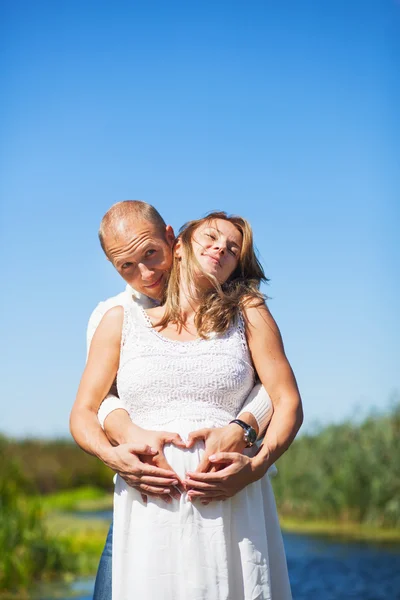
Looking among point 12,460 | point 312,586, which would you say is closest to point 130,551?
point 312,586

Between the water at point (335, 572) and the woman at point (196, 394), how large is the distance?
5.91m

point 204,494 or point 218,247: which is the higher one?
point 218,247

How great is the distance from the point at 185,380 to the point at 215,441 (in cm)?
22

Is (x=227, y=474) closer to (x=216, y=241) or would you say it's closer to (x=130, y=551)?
(x=130, y=551)

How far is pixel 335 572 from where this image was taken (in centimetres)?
998

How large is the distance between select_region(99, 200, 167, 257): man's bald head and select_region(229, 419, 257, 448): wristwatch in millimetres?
858

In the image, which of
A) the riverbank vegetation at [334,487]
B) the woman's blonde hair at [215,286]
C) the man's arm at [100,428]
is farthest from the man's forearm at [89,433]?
the riverbank vegetation at [334,487]

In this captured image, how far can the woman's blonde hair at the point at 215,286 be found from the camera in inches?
107

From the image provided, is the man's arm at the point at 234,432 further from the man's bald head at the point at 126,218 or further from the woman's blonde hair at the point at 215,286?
the man's bald head at the point at 126,218

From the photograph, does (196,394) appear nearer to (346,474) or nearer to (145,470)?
(145,470)

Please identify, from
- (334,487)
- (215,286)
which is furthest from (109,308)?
(334,487)

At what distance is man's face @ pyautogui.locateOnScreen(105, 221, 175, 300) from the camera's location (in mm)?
3049

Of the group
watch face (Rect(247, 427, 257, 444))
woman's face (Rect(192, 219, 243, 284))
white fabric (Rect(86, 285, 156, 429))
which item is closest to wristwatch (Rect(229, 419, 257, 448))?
watch face (Rect(247, 427, 257, 444))

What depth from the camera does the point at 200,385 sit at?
2.61 m
